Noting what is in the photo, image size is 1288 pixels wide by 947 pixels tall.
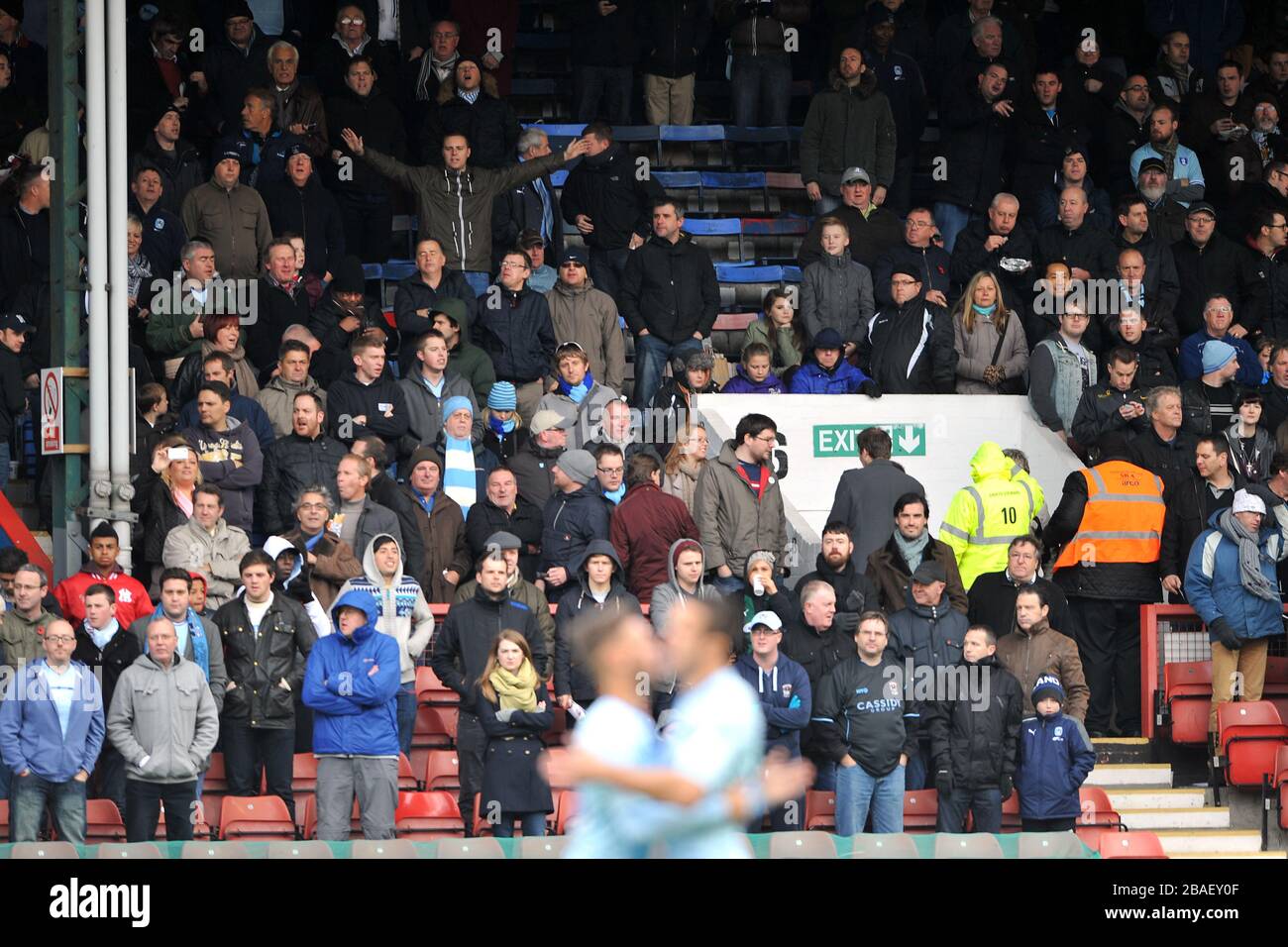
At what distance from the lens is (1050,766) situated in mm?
12594

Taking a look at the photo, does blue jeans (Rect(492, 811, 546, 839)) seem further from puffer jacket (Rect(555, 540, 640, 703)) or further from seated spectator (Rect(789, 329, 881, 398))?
seated spectator (Rect(789, 329, 881, 398))

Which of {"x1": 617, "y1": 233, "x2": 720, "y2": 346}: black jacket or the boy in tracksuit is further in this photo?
{"x1": 617, "y1": 233, "x2": 720, "y2": 346}: black jacket

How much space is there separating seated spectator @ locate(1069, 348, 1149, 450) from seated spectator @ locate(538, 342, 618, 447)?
3.12m

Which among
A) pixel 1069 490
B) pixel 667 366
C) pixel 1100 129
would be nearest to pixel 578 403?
pixel 667 366

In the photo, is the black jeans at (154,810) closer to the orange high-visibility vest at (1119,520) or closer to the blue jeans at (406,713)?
the blue jeans at (406,713)

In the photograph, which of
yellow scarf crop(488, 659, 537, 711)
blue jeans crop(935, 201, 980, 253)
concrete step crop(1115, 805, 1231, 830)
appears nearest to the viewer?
yellow scarf crop(488, 659, 537, 711)

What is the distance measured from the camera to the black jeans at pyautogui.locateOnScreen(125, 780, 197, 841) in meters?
12.0

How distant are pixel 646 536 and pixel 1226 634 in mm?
3570

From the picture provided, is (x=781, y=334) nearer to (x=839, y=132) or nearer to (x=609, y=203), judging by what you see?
(x=609, y=203)

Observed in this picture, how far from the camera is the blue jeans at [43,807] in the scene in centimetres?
1188

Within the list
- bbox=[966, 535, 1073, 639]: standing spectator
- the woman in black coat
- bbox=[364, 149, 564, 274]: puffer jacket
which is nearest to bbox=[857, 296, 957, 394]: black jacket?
bbox=[966, 535, 1073, 639]: standing spectator

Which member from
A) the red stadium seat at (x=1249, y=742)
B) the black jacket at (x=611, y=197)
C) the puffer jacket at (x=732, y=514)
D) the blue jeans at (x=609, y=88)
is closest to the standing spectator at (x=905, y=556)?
the puffer jacket at (x=732, y=514)

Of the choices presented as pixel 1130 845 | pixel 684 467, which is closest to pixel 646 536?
pixel 684 467

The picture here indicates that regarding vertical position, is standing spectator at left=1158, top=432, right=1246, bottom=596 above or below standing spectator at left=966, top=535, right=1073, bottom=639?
above
